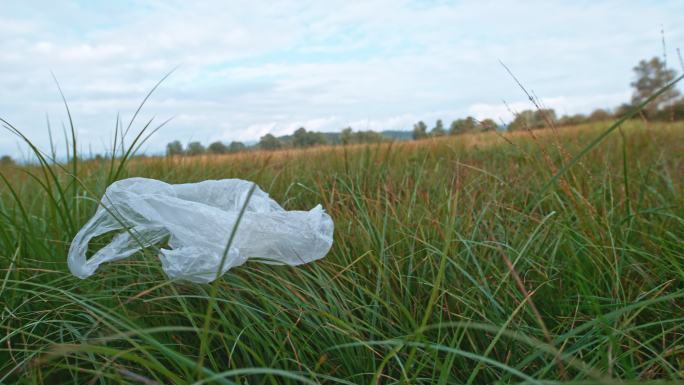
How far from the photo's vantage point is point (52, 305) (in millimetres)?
1221

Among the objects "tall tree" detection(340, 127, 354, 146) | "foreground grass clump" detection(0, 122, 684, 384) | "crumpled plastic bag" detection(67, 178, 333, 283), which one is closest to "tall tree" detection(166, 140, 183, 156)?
"tall tree" detection(340, 127, 354, 146)

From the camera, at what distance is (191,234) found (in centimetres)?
138

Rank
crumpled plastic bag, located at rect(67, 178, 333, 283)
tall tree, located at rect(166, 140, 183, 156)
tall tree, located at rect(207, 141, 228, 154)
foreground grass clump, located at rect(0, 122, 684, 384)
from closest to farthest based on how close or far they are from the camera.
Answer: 1. foreground grass clump, located at rect(0, 122, 684, 384)
2. crumpled plastic bag, located at rect(67, 178, 333, 283)
3. tall tree, located at rect(166, 140, 183, 156)
4. tall tree, located at rect(207, 141, 228, 154)

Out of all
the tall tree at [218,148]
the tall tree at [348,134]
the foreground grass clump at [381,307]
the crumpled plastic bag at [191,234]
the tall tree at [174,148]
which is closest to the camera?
the foreground grass clump at [381,307]

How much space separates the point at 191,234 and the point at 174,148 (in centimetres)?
238

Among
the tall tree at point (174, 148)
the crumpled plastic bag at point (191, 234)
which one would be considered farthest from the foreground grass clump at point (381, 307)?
the tall tree at point (174, 148)

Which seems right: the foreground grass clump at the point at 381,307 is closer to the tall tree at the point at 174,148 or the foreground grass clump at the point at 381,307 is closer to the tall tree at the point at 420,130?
the tall tree at the point at 174,148

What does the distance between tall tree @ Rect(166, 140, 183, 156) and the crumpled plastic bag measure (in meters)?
1.89

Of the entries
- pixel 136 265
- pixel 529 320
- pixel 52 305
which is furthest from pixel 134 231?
pixel 529 320

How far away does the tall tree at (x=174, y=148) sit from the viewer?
11.1ft

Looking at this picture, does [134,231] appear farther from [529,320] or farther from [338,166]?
[338,166]

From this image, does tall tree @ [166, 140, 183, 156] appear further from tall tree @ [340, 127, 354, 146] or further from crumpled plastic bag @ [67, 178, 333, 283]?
crumpled plastic bag @ [67, 178, 333, 283]

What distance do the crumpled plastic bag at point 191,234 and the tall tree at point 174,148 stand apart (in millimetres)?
1889

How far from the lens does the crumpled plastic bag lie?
50.1 inches
